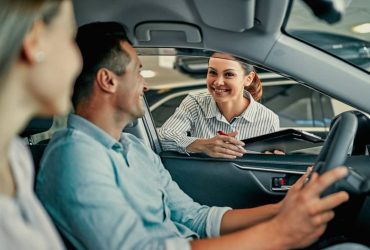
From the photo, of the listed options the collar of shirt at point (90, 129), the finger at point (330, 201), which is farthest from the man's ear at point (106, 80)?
the finger at point (330, 201)

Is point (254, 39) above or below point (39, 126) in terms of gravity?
above

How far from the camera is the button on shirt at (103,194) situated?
1.45 m

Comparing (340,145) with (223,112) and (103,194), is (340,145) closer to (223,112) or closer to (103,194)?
(103,194)

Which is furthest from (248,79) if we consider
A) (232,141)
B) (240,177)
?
(240,177)

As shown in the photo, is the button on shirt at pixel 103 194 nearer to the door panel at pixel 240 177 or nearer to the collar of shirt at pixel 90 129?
the collar of shirt at pixel 90 129

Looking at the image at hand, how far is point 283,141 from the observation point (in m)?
2.62

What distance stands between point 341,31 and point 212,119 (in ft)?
2.53

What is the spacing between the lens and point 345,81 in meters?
1.90

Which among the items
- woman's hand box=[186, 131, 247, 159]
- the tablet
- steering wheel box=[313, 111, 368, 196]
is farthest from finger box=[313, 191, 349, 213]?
the tablet

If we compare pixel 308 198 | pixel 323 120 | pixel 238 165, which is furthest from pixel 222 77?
pixel 323 120

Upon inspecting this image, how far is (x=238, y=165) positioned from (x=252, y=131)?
0.65 metres

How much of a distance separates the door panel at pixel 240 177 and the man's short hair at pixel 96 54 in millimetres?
834

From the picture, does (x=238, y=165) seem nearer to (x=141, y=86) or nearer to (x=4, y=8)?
(x=141, y=86)

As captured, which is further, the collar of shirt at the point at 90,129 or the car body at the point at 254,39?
the car body at the point at 254,39
